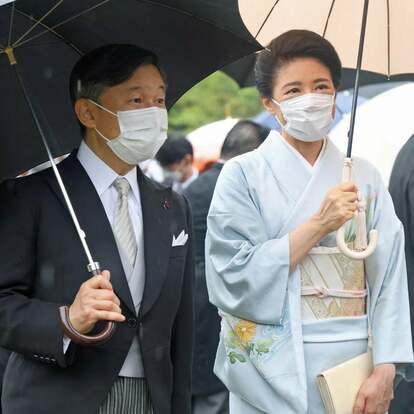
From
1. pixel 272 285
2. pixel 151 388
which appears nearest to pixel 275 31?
pixel 272 285

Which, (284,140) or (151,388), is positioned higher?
(284,140)

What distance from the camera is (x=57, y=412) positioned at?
12.7 ft

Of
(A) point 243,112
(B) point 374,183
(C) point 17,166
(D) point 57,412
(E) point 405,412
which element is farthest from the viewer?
(A) point 243,112

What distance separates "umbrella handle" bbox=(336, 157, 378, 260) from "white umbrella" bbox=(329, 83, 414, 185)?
329cm

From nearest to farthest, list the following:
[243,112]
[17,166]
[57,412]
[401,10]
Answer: [57,412]
[17,166]
[401,10]
[243,112]

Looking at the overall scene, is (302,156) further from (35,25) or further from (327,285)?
(35,25)

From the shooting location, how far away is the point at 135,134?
412 cm

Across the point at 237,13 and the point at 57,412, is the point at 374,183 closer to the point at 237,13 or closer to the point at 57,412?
the point at 237,13

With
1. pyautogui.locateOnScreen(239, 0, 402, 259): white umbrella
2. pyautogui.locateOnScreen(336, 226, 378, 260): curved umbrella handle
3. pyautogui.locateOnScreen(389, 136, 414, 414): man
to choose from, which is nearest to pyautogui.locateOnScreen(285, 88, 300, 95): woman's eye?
pyautogui.locateOnScreen(239, 0, 402, 259): white umbrella

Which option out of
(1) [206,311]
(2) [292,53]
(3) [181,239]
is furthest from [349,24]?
(1) [206,311]

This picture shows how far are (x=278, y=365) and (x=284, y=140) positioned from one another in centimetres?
97

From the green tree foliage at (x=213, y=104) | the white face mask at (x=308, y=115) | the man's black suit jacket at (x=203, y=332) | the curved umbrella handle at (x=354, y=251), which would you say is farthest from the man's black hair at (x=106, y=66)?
the green tree foliage at (x=213, y=104)

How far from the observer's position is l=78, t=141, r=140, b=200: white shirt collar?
161 inches

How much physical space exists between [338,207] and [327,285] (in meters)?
0.41
